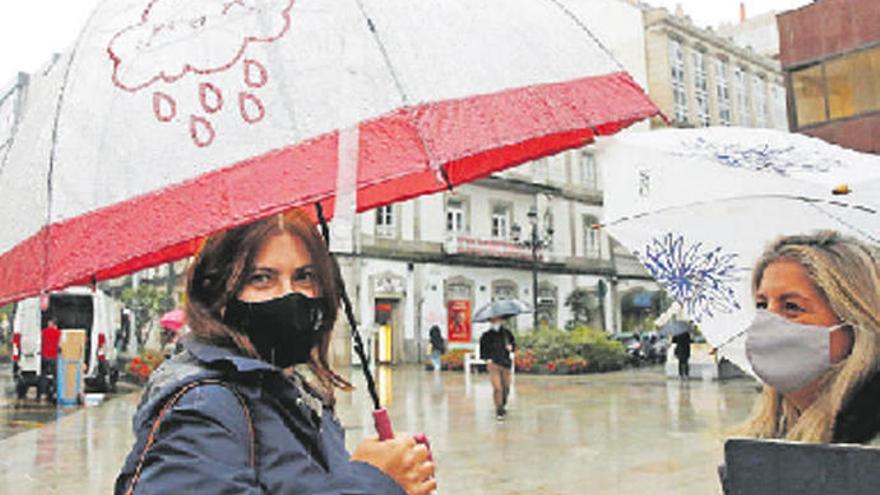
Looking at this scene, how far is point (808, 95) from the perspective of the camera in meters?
17.8

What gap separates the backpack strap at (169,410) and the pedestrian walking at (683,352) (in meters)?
18.5

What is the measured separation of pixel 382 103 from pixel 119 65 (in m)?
0.62

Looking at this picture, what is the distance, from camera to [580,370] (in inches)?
856

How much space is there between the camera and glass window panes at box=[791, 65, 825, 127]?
17.6 m

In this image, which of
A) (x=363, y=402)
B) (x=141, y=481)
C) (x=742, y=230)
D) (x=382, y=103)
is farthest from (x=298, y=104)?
(x=363, y=402)

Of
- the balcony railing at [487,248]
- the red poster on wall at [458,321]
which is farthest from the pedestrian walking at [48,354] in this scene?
the balcony railing at [487,248]

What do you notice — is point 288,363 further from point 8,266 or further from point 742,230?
point 742,230

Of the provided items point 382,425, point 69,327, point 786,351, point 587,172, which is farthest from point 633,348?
point 382,425

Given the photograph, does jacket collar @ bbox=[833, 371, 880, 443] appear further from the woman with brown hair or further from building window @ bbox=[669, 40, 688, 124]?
building window @ bbox=[669, 40, 688, 124]

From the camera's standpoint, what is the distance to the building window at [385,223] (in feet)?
94.4

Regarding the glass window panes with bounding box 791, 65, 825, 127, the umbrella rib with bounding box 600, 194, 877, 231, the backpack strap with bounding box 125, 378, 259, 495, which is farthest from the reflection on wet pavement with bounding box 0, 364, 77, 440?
the glass window panes with bounding box 791, 65, 825, 127

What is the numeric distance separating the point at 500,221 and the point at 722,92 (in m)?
17.6

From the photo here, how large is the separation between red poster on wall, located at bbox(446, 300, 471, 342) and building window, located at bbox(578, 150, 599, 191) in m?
10.1

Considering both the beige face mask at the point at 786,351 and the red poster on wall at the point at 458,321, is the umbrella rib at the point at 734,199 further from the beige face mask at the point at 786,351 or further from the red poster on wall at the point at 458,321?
the red poster on wall at the point at 458,321
